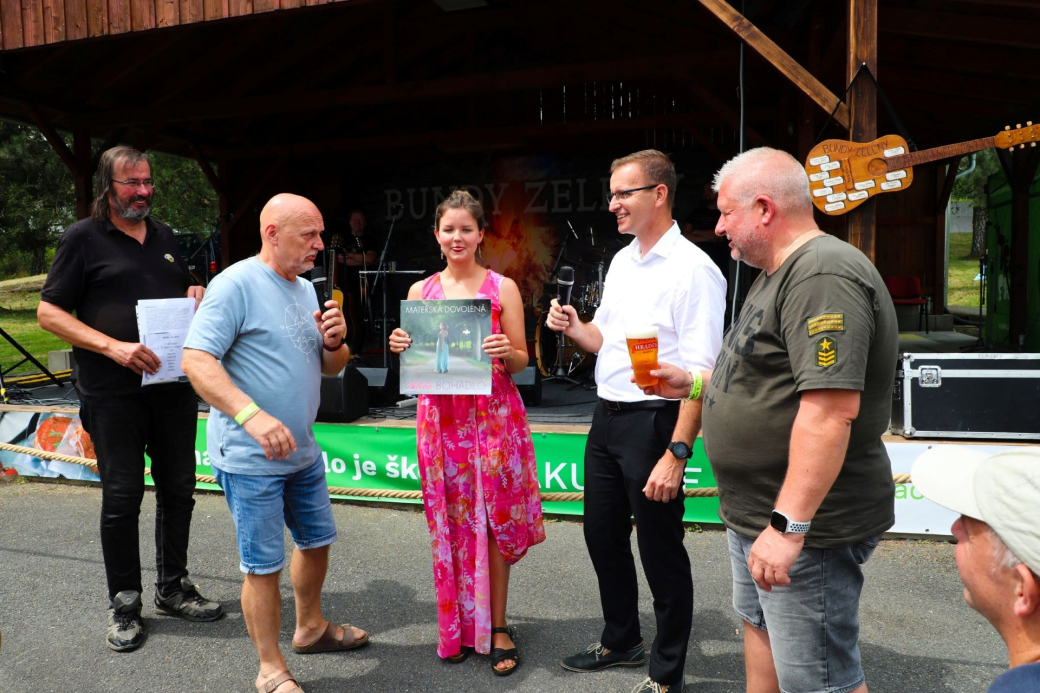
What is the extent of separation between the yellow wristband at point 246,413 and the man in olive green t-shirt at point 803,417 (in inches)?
55.1

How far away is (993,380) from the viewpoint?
4.06 m

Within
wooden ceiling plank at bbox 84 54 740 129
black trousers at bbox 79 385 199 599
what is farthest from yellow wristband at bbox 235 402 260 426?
wooden ceiling plank at bbox 84 54 740 129

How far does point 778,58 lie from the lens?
4.26m

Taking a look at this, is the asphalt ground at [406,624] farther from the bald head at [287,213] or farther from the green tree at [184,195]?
the green tree at [184,195]

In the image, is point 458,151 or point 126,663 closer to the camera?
point 126,663

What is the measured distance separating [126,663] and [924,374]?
4.21 meters

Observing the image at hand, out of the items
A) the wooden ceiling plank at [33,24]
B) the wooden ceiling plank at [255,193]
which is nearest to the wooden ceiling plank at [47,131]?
the wooden ceiling plank at [33,24]

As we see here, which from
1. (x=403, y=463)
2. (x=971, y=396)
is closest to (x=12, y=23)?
(x=403, y=463)

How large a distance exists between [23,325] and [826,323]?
67.8 ft

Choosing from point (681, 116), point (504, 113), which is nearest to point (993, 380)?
point (681, 116)

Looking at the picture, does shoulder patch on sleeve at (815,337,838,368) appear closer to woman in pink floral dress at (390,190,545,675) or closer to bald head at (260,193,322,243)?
woman in pink floral dress at (390,190,545,675)

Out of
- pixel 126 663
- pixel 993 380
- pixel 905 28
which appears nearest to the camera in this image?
pixel 126 663

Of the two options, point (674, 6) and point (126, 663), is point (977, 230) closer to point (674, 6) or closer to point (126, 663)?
point (674, 6)

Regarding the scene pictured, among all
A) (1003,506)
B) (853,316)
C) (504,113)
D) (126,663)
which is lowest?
(126,663)
